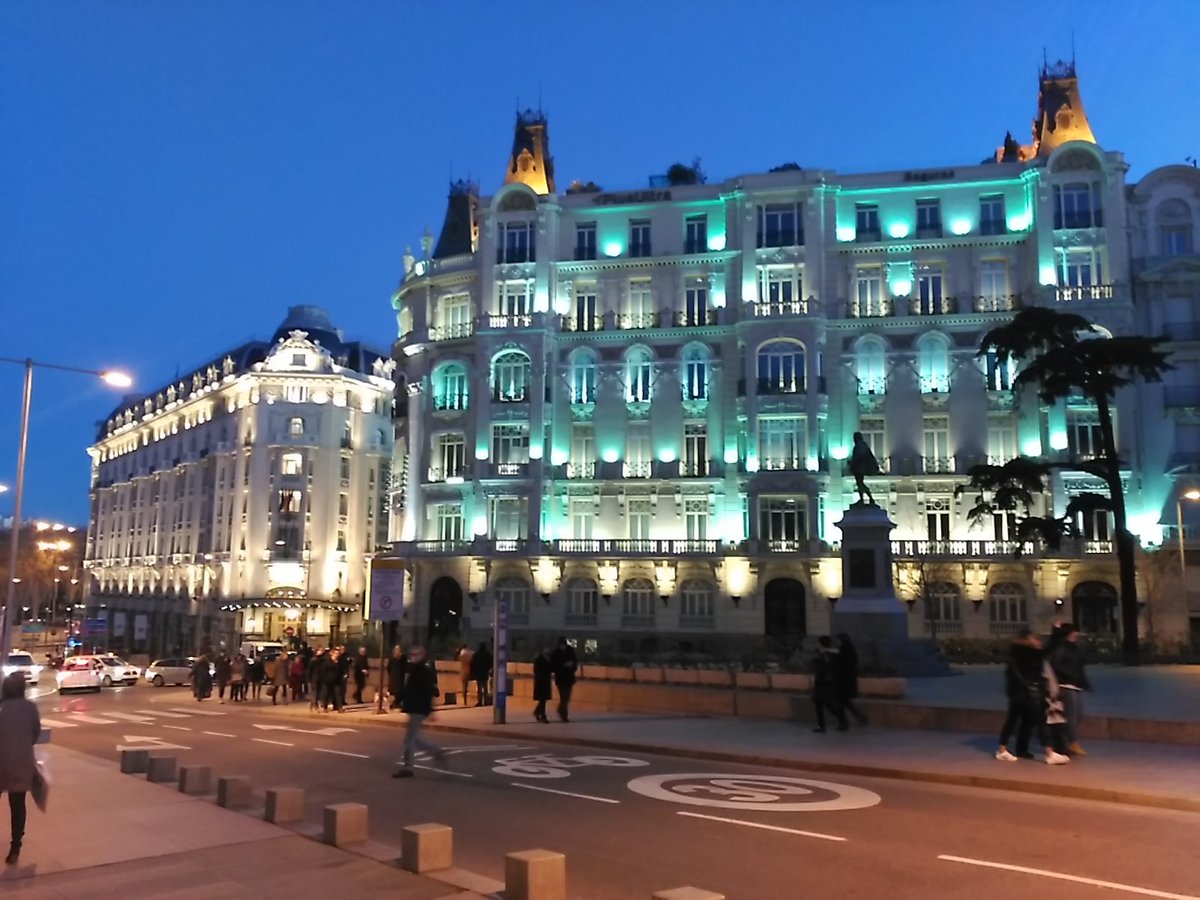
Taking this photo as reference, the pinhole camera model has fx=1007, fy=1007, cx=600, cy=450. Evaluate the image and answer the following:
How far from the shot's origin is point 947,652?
42.6 metres

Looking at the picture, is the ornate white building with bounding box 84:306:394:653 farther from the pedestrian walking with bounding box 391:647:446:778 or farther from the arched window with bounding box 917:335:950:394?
the pedestrian walking with bounding box 391:647:446:778

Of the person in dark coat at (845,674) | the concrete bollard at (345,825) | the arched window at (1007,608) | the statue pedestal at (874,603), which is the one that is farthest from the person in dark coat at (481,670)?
the arched window at (1007,608)

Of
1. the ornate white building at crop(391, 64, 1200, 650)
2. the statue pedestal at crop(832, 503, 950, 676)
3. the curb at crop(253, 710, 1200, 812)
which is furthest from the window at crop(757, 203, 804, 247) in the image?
the curb at crop(253, 710, 1200, 812)

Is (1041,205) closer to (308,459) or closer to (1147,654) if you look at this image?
(1147,654)

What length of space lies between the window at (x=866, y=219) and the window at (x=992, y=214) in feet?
16.7

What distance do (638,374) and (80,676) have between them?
29.8 m

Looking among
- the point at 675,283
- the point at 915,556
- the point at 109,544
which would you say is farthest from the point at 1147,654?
the point at 109,544

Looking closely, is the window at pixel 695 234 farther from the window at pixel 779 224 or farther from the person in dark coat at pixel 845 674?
the person in dark coat at pixel 845 674

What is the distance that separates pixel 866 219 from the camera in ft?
172

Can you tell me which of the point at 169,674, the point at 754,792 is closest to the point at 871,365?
the point at 169,674

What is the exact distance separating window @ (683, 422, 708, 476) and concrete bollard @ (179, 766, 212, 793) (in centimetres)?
3960

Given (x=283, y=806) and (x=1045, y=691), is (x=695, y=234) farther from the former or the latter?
(x=283, y=806)

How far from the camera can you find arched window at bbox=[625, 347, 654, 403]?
53.2 metres

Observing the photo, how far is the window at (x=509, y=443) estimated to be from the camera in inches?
2099
